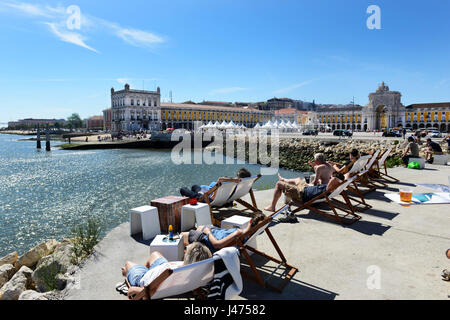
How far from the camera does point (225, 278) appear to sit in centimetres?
220

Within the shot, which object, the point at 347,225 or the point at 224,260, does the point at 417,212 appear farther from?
the point at 224,260

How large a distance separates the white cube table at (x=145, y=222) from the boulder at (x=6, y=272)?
2091mm

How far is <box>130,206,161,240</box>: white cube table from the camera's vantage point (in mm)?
3750

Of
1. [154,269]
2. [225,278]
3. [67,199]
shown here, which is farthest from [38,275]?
[67,199]

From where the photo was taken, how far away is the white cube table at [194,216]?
3832mm

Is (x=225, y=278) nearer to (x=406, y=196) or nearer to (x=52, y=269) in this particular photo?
(x=52, y=269)

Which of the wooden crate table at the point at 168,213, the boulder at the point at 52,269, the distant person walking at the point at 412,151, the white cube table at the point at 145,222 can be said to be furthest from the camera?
the distant person walking at the point at 412,151

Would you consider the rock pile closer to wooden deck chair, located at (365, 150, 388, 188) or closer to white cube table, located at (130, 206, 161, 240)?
white cube table, located at (130, 206, 161, 240)

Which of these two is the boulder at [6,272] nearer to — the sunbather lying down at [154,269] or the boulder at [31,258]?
the boulder at [31,258]

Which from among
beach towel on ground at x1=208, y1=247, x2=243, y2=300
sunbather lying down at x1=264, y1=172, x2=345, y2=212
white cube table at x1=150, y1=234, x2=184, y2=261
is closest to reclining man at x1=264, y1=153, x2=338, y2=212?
sunbather lying down at x1=264, y1=172, x2=345, y2=212

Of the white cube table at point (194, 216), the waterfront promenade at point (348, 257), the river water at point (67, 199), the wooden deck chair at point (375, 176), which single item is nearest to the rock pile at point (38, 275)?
the waterfront promenade at point (348, 257)

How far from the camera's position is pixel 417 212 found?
4.67m

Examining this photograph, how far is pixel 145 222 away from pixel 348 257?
2402mm
